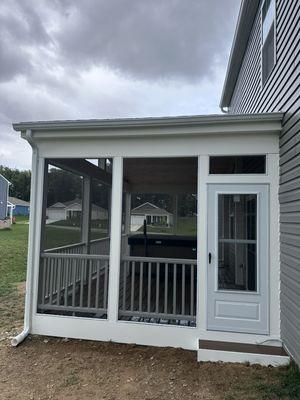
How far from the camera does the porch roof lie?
411cm

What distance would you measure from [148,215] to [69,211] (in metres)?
2.33

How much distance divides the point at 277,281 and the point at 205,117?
6.99ft

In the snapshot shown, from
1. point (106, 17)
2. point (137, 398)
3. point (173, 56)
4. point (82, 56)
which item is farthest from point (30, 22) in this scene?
point (137, 398)

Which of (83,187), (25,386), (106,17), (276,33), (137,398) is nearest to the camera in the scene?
(137,398)

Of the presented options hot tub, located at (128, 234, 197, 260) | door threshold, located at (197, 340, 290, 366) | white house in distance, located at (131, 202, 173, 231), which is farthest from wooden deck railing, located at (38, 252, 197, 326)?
white house in distance, located at (131, 202, 173, 231)

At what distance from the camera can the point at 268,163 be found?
167 inches

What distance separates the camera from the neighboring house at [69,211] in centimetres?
517

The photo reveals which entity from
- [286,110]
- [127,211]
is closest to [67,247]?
[127,211]

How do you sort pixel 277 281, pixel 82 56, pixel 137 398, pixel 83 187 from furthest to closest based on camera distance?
1. pixel 82 56
2. pixel 83 187
3. pixel 277 281
4. pixel 137 398

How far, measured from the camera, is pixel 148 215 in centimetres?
774

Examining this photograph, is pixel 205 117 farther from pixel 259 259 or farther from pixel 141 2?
pixel 141 2

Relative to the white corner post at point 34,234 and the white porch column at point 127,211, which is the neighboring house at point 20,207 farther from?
the white corner post at point 34,234

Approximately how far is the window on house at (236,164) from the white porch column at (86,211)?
2.69 metres

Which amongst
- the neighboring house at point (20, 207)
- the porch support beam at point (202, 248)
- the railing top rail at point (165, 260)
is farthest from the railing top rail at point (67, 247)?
the neighboring house at point (20, 207)
